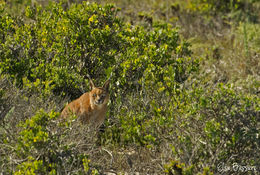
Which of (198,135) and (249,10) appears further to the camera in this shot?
(249,10)

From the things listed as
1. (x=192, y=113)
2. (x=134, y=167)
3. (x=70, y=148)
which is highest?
(x=192, y=113)

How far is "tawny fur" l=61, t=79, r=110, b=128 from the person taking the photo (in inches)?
227

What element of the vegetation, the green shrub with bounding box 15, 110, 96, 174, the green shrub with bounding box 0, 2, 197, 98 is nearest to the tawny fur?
the vegetation

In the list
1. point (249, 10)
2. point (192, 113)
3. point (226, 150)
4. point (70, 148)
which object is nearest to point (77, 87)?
point (70, 148)

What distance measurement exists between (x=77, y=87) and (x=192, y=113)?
2.29 m

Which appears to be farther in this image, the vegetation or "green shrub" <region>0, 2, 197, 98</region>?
"green shrub" <region>0, 2, 197, 98</region>

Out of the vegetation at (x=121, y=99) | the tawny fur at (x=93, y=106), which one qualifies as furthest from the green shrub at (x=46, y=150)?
the tawny fur at (x=93, y=106)

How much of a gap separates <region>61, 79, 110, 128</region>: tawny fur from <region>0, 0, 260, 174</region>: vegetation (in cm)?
20

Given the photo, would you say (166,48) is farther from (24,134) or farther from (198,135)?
(24,134)

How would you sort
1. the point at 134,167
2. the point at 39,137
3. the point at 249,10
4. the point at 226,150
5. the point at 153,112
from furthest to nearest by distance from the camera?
the point at 249,10 → the point at 153,112 → the point at 134,167 → the point at 226,150 → the point at 39,137

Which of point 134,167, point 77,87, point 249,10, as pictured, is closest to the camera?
point 134,167

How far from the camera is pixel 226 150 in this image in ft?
14.6

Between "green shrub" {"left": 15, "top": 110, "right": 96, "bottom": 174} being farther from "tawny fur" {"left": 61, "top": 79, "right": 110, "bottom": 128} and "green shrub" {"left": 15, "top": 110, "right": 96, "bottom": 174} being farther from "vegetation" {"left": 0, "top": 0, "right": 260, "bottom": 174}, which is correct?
"tawny fur" {"left": 61, "top": 79, "right": 110, "bottom": 128}

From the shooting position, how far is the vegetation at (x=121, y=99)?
174 inches
